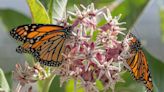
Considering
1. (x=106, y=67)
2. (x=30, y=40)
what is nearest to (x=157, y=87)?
(x=106, y=67)

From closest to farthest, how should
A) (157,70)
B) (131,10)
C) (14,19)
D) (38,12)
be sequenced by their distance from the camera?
(38,12) → (131,10) → (157,70) → (14,19)

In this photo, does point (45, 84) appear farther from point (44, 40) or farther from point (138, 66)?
point (138, 66)

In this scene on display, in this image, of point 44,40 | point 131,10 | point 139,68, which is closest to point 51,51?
point 44,40

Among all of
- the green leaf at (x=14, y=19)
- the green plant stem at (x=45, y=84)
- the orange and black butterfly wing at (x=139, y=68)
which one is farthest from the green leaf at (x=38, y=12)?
the green leaf at (x=14, y=19)

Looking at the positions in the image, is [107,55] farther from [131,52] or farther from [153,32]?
[153,32]

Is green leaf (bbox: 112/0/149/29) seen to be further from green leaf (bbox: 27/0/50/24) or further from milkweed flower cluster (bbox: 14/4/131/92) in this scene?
green leaf (bbox: 27/0/50/24)
